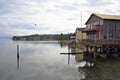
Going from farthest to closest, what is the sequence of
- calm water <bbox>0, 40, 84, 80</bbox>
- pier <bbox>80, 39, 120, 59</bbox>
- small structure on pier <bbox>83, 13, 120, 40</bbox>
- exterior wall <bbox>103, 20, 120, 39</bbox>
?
exterior wall <bbox>103, 20, 120, 39</bbox>, small structure on pier <bbox>83, 13, 120, 40</bbox>, pier <bbox>80, 39, 120, 59</bbox>, calm water <bbox>0, 40, 84, 80</bbox>

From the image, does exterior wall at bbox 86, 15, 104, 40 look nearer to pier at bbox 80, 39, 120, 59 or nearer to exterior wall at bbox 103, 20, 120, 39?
exterior wall at bbox 103, 20, 120, 39

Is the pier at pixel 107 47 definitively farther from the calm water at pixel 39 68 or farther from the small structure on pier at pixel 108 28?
the calm water at pixel 39 68

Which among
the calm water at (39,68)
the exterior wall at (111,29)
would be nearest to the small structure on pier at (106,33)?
the exterior wall at (111,29)

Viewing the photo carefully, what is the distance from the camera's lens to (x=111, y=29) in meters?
36.8

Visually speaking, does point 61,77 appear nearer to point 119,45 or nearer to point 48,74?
point 48,74

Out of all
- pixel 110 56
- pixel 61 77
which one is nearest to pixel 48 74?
pixel 61 77

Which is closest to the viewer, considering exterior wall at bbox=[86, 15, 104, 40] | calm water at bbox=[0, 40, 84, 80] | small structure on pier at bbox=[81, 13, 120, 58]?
calm water at bbox=[0, 40, 84, 80]

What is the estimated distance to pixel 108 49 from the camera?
35.1 m

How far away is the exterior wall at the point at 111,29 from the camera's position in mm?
36500

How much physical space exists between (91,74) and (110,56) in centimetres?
1448

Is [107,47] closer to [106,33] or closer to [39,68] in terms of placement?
[106,33]

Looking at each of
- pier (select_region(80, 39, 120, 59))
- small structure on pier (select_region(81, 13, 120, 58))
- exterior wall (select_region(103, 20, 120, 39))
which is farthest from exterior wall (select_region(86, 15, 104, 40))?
pier (select_region(80, 39, 120, 59))

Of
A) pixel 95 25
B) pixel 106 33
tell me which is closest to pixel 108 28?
pixel 106 33

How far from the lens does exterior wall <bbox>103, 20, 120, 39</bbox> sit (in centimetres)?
3650
